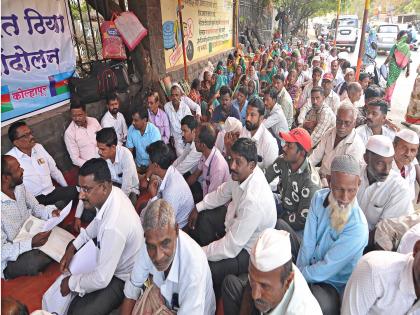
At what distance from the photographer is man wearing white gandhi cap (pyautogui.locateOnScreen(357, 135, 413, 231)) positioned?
2.44 metres

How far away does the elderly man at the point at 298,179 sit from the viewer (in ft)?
8.86

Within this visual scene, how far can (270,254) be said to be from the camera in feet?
4.72

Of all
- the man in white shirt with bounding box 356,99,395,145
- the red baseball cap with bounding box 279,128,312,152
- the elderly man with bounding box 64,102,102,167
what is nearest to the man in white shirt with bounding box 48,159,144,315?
the red baseball cap with bounding box 279,128,312,152

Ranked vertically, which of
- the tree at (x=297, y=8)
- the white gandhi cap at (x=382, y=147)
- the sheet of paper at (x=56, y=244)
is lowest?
the sheet of paper at (x=56, y=244)

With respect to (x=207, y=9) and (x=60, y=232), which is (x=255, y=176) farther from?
(x=207, y=9)

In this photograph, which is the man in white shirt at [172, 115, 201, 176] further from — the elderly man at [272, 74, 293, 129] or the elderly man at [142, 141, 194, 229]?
the elderly man at [272, 74, 293, 129]

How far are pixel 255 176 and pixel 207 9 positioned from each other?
8.11m

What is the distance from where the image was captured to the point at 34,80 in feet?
13.4

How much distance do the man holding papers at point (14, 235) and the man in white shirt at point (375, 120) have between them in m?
3.55

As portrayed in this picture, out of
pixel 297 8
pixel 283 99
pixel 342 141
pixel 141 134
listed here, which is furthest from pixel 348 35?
pixel 141 134

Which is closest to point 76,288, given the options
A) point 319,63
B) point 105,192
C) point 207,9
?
point 105,192

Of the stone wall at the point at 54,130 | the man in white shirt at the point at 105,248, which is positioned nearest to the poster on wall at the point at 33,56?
the stone wall at the point at 54,130

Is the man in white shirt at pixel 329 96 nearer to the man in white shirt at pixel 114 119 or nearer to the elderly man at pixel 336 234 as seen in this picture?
the man in white shirt at pixel 114 119

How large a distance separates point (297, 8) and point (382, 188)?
2210 centimetres
